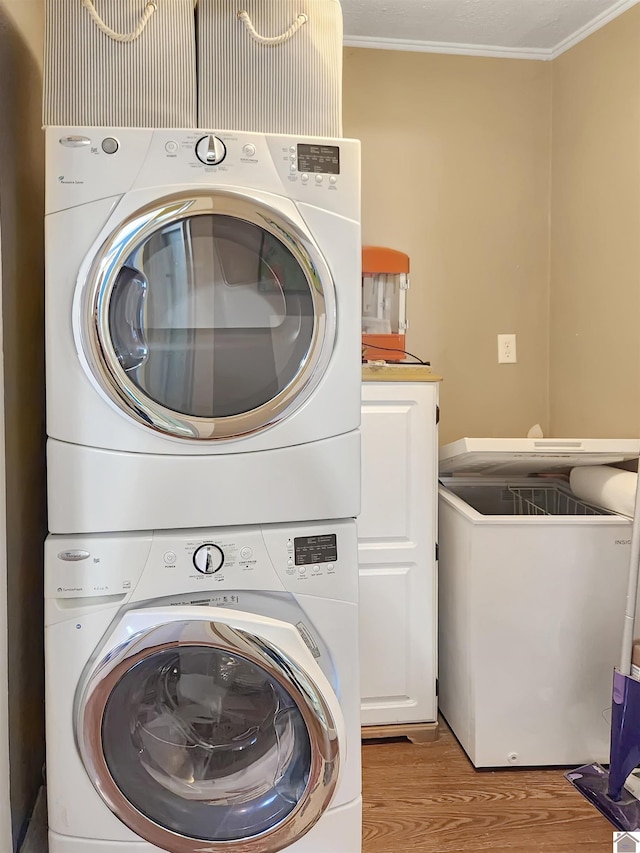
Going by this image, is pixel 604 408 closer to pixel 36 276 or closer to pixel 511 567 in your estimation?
pixel 511 567

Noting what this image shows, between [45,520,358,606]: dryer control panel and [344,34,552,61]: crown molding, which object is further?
[344,34,552,61]: crown molding

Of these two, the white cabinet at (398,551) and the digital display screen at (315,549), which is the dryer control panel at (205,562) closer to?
the digital display screen at (315,549)

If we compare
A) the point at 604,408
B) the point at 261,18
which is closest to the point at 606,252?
the point at 604,408

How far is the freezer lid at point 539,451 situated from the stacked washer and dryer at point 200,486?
67 cm

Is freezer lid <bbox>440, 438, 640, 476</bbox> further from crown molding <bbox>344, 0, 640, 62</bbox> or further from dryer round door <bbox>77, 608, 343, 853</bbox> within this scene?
crown molding <bbox>344, 0, 640, 62</bbox>

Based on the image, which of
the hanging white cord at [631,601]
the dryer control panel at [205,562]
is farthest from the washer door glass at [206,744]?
the hanging white cord at [631,601]

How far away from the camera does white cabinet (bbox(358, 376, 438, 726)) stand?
6.83ft

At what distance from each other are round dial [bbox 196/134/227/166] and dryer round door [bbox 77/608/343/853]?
91 cm

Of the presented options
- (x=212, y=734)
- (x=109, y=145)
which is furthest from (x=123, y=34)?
(x=212, y=734)

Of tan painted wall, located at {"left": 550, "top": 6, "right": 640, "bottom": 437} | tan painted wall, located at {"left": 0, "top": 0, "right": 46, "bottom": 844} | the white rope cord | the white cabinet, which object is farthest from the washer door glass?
tan painted wall, located at {"left": 550, "top": 6, "right": 640, "bottom": 437}

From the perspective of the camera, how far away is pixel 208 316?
4.62 feet

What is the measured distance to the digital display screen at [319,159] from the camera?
143 cm

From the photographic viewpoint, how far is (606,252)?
232 centimetres

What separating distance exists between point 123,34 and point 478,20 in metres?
1.50
